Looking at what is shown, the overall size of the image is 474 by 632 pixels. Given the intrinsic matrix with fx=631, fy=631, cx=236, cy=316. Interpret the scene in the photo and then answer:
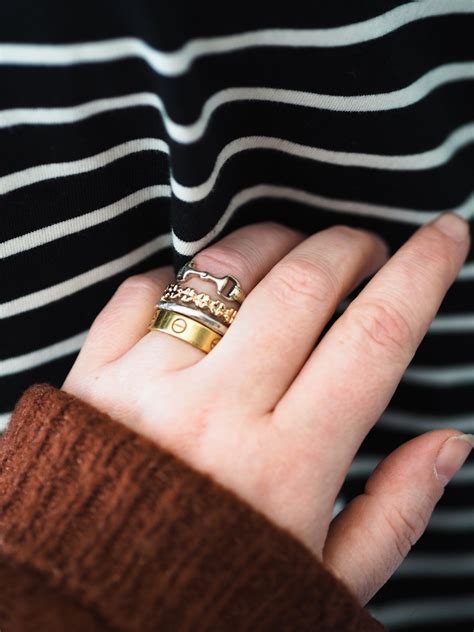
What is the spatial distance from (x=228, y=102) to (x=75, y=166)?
0.15 m

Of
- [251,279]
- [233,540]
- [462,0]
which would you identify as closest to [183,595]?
[233,540]

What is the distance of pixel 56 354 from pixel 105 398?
13cm

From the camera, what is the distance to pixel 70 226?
61cm

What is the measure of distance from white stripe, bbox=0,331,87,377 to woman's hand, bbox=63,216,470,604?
45mm

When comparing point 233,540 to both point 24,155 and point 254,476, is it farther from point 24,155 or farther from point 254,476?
point 24,155

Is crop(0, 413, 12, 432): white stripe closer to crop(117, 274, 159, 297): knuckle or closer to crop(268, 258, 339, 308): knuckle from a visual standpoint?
crop(117, 274, 159, 297): knuckle

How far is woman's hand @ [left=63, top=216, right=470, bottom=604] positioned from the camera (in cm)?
55

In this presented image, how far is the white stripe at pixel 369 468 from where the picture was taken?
0.79 metres

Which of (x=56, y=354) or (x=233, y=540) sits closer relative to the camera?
(x=233, y=540)

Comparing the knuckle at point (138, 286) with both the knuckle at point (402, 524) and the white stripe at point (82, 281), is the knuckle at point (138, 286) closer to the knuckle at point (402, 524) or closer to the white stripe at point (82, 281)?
the white stripe at point (82, 281)

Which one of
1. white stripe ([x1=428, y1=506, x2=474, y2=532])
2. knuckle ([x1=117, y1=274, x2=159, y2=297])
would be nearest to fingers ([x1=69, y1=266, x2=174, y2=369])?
knuckle ([x1=117, y1=274, x2=159, y2=297])

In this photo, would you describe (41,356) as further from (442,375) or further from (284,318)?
(442,375)

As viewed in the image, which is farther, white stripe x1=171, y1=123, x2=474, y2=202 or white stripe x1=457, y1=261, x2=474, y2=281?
white stripe x1=457, y1=261, x2=474, y2=281

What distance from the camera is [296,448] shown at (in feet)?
1.81
